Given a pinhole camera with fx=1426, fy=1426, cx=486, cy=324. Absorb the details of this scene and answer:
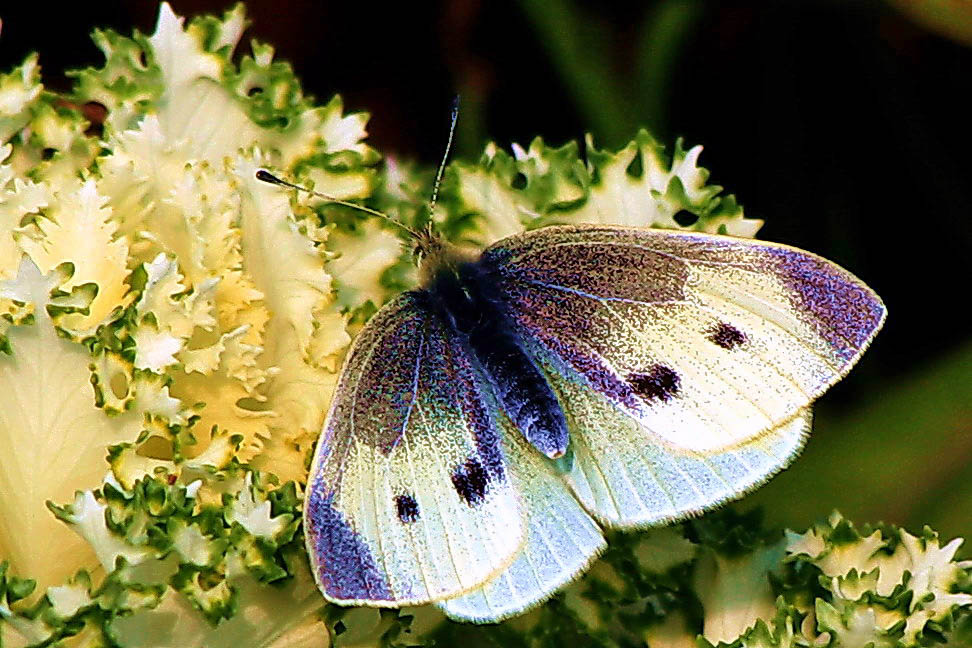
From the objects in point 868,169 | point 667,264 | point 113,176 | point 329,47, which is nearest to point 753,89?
point 868,169

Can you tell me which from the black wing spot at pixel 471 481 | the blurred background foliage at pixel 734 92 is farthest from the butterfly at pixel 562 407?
the blurred background foliage at pixel 734 92

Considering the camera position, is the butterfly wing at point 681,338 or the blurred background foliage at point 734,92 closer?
the butterfly wing at point 681,338

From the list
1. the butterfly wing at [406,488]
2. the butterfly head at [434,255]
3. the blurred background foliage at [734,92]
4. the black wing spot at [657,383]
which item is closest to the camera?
the butterfly wing at [406,488]

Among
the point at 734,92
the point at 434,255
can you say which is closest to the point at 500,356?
the point at 434,255

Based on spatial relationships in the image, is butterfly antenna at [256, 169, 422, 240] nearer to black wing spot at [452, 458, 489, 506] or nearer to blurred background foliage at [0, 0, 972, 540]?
black wing spot at [452, 458, 489, 506]

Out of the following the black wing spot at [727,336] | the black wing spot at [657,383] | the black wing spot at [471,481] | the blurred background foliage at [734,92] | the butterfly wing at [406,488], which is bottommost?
the blurred background foliage at [734,92]

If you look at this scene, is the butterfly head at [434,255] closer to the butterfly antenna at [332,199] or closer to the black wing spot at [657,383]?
the butterfly antenna at [332,199]

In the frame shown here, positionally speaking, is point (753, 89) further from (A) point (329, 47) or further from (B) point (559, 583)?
(B) point (559, 583)
